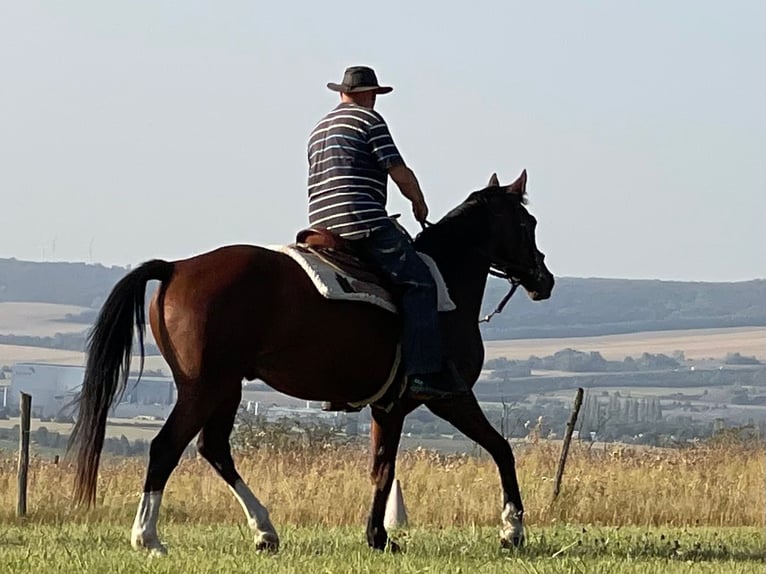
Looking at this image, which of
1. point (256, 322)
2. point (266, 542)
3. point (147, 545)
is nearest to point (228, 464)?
point (266, 542)

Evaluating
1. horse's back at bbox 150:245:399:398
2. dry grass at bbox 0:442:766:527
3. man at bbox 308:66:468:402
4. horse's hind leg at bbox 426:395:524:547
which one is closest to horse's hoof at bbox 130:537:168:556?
horse's back at bbox 150:245:399:398

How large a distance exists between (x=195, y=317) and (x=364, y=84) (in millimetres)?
Result: 2053

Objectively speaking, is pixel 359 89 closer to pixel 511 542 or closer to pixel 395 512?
pixel 511 542

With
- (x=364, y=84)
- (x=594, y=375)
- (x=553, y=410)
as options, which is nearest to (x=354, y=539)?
(x=364, y=84)

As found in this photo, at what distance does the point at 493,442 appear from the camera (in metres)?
10.7

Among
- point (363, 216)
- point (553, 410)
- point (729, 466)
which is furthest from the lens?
point (553, 410)

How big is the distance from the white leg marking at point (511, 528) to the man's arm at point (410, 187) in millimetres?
2056

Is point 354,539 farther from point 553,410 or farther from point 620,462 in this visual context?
point 553,410

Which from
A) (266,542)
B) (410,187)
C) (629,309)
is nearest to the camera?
(266,542)

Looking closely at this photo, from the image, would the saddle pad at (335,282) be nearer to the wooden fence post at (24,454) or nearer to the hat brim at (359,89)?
the hat brim at (359,89)

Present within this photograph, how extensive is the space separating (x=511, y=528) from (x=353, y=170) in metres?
2.63

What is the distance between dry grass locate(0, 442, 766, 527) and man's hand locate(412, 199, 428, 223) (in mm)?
5428

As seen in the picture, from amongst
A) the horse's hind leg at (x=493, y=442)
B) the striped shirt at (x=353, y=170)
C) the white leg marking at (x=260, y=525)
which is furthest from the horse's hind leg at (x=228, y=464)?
the striped shirt at (x=353, y=170)

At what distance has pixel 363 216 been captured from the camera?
9945 millimetres
